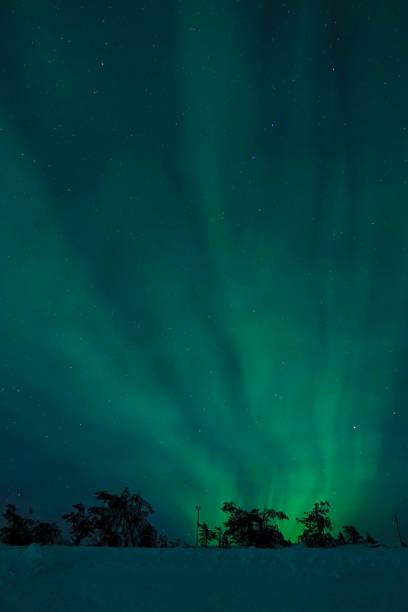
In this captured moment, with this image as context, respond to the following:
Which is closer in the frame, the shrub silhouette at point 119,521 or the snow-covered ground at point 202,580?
the snow-covered ground at point 202,580

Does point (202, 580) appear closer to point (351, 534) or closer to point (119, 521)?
point (119, 521)

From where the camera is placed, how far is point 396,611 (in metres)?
8.24

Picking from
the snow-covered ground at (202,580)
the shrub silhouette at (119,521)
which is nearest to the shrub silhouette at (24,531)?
the shrub silhouette at (119,521)

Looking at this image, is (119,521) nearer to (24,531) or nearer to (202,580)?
(24,531)

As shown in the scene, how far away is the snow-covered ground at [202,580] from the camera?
27.8 feet

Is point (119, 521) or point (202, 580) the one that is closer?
point (202, 580)

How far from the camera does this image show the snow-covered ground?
27.8ft

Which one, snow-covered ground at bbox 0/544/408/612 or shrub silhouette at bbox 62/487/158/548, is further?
shrub silhouette at bbox 62/487/158/548

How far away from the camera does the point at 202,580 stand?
9148 mm

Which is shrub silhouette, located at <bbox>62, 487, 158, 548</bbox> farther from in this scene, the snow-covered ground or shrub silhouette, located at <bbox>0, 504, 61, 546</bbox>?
the snow-covered ground

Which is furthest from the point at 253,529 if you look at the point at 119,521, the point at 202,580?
the point at 202,580

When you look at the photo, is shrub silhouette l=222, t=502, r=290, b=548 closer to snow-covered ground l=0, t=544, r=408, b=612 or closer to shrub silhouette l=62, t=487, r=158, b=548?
shrub silhouette l=62, t=487, r=158, b=548

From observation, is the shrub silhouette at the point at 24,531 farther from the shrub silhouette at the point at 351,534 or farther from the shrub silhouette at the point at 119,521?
the shrub silhouette at the point at 351,534

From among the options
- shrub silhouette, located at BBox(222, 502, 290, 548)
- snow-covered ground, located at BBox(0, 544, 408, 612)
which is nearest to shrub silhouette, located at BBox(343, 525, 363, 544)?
shrub silhouette, located at BBox(222, 502, 290, 548)
